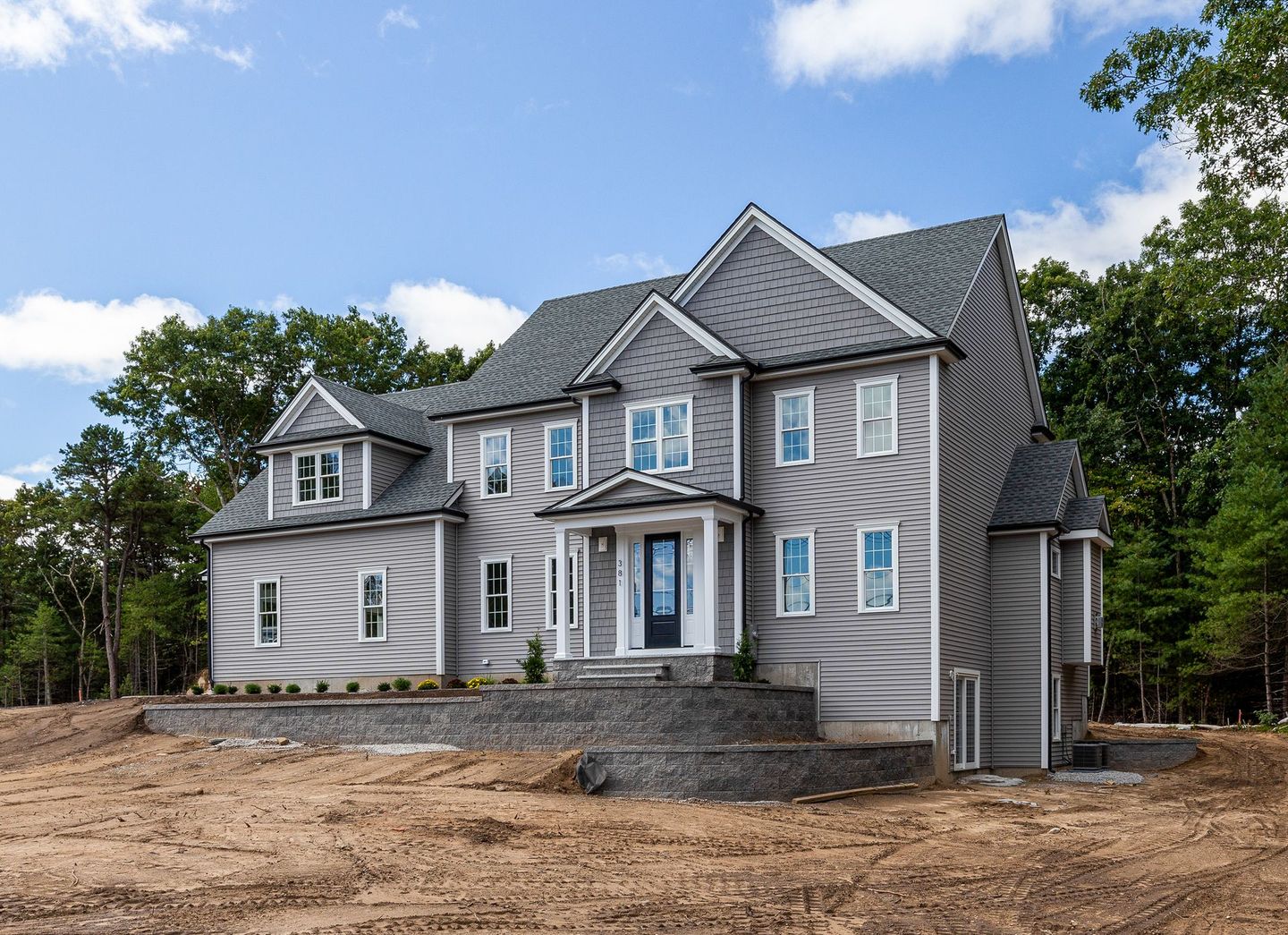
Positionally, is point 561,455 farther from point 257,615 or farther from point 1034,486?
point 1034,486

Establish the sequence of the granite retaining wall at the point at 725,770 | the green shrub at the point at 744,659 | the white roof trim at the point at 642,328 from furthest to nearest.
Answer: the white roof trim at the point at 642,328 < the green shrub at the point at 744,659 < the granite retaining wall at the point at 725,770

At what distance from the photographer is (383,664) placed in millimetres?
28531

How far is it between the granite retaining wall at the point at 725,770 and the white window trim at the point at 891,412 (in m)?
6.18

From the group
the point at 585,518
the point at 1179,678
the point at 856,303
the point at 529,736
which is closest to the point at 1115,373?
the point at 1179,678

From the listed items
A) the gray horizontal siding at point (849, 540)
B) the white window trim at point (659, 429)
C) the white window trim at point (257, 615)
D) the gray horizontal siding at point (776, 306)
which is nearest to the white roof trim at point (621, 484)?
the white window trim at point (659, 429)

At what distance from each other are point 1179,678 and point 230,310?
38.3 metres

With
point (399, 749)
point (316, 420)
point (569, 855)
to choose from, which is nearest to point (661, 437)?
point (399, 749)

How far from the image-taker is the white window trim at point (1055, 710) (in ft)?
83.5

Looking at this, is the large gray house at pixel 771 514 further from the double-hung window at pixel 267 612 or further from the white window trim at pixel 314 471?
the double-hung window at pixel 267 612

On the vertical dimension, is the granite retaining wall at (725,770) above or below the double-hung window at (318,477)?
below

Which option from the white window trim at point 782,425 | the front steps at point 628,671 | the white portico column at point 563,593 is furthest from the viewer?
the white portico column at point 563,593

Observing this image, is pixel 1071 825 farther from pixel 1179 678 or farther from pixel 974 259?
pixel 1179 678

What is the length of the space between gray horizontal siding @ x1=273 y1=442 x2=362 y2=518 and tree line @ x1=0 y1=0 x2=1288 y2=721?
17410mm

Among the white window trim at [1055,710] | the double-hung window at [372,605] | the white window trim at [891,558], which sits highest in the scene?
the white window trim at [891,558]
